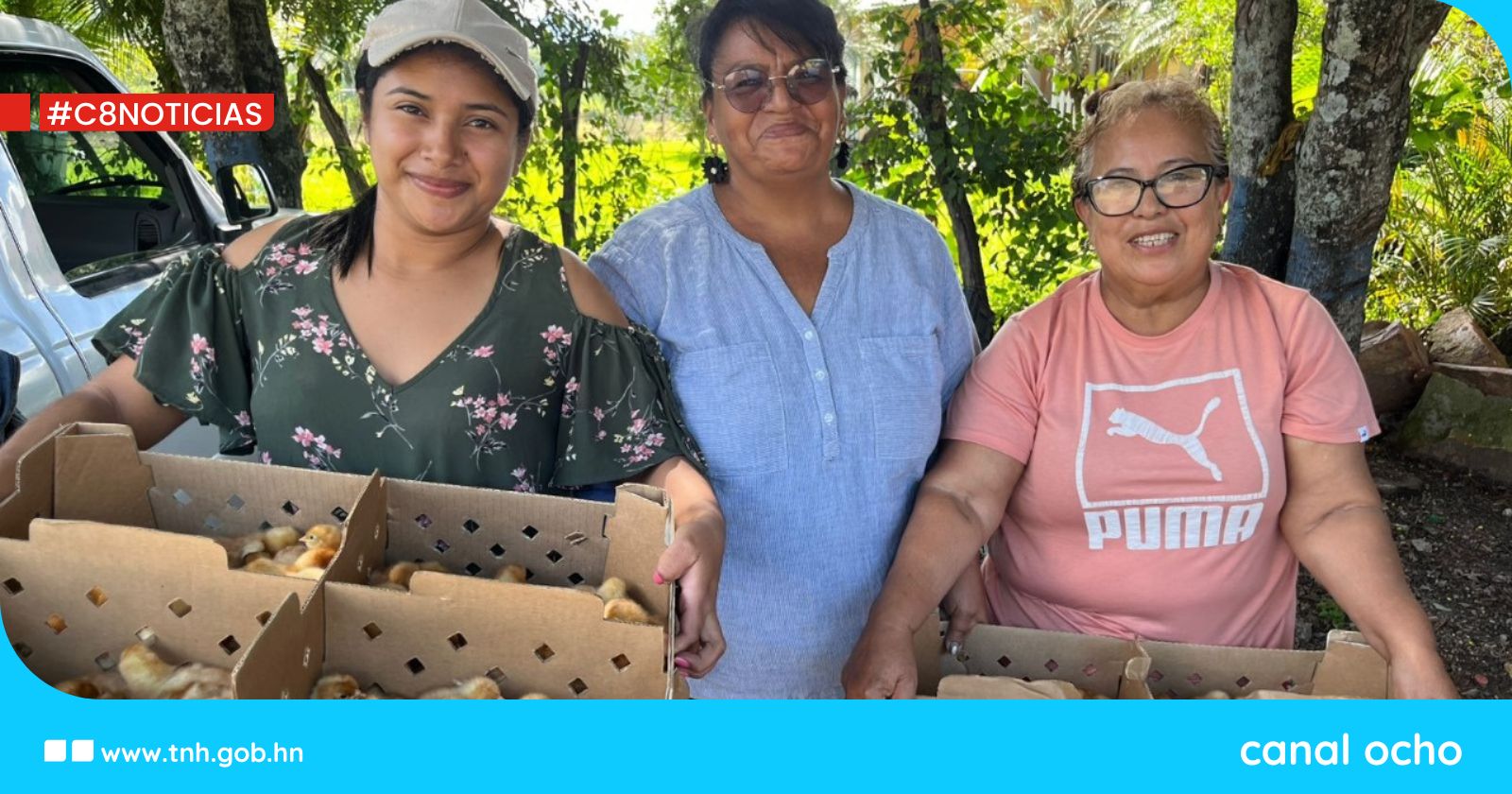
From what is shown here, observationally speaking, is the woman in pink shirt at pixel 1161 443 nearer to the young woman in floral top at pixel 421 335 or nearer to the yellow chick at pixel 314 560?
the young woman in floral top at pixel 421 335

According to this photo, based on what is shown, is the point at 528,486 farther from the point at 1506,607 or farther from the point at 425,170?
the point at 1506,607

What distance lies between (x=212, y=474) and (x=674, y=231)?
0.85 m

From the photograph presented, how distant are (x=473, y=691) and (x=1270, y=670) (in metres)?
1.03

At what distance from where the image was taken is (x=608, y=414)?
5.80 feet

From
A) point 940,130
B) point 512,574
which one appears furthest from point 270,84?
point 512,574

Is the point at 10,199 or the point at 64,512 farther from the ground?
the point at 10,199

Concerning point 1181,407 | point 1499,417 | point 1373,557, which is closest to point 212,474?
point 1181,407

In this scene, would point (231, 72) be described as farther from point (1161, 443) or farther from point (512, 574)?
point (1161, 443)


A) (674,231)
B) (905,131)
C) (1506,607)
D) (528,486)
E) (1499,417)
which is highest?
(905,131)

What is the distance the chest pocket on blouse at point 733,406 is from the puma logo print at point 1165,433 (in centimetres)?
54

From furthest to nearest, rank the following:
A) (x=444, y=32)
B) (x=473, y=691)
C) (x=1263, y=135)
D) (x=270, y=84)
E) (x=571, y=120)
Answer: (x=571, y=120) → (x=270, y=84) → (x=1263, y=135) → (x=444, y=32) → (x=473, y=691)

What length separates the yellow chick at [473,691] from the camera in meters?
1.29

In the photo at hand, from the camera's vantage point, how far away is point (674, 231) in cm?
204

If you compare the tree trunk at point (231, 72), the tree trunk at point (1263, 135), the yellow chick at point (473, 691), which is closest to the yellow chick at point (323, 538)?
the yellow chick at point (473, 691)
